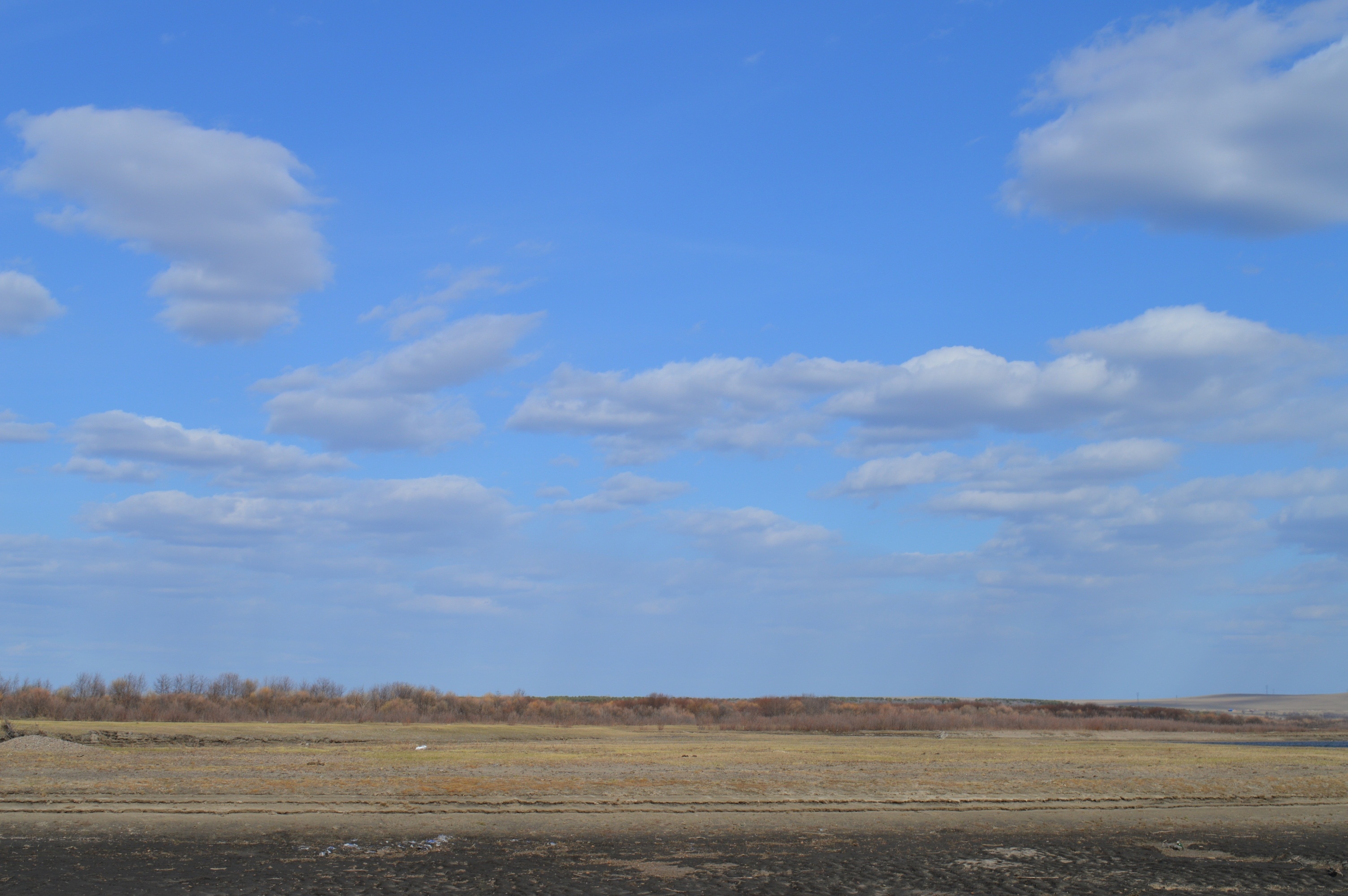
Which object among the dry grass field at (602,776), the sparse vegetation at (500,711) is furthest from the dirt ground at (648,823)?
the sparse vegetation at (500,711)

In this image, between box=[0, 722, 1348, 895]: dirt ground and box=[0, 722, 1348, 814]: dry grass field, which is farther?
box=[0, 722, 1348, 814]: dry grass field

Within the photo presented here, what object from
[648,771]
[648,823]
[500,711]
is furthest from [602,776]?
[500,711]

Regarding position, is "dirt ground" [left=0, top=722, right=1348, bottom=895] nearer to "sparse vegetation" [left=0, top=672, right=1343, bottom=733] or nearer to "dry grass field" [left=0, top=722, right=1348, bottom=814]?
"dry grass field" [left=0, top=722, right=1348, bottom=814]

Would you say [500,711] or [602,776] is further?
[500,711]

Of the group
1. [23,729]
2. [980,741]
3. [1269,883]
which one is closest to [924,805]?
[1269,883]

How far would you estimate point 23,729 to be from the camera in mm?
47281

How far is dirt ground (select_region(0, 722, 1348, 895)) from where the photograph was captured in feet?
58.5

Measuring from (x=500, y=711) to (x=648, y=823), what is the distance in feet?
206

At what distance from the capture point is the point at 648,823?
2391cm

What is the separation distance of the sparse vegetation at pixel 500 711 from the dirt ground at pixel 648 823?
100.0ft

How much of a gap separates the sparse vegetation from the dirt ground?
3047cm

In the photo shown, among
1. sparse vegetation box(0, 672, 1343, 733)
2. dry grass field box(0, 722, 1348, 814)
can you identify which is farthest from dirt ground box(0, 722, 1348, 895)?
sparse vegetation box(0, 672, 1343, 733)

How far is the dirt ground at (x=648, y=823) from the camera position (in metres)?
17.8

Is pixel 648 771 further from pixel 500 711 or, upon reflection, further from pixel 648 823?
pixel 500 711
